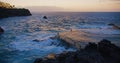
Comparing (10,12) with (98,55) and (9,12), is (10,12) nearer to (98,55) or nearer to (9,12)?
(9,12)

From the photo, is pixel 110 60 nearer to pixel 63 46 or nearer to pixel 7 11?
pixel 63 46

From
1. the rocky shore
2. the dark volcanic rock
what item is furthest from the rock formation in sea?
the rocky shore

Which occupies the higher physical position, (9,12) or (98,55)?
(98,55)

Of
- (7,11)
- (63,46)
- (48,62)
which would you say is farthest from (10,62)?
(7,11)

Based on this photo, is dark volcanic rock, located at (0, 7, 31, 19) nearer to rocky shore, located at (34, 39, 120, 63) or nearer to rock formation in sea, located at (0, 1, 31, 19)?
rock formation in sea, located at (0, 1, 31, 19)

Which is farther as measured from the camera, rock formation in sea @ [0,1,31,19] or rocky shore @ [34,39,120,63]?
rock formation in sea @ [0,1,31,19]

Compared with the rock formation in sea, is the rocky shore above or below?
above

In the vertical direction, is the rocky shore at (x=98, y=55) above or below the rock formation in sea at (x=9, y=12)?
above

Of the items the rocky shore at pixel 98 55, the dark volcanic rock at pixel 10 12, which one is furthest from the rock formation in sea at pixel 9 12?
the rocky shore at pixel 98 55

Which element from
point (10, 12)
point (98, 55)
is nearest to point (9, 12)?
point (10, 12)

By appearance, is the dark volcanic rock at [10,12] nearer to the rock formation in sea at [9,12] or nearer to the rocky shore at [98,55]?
the rock formation in sea at [9,12]

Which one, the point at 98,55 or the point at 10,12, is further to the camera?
the point at 10,12

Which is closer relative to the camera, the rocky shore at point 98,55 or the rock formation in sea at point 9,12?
the rocky shore at point 98,55

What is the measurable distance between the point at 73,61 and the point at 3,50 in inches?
503
